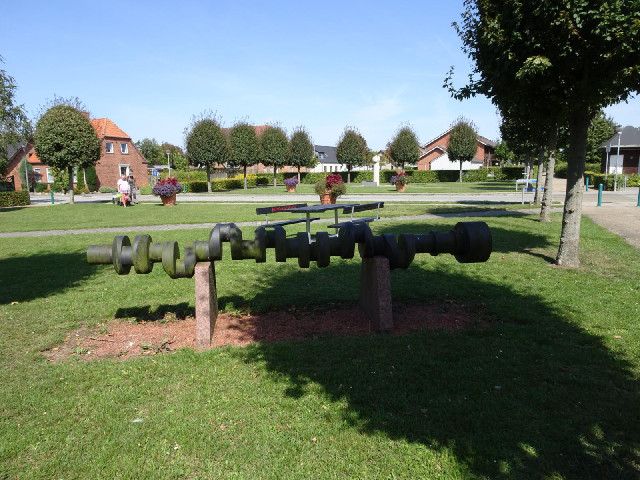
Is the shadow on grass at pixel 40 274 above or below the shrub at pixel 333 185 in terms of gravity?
below

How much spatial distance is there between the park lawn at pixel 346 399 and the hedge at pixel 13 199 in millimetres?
26987

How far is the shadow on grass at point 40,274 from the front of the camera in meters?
7.24

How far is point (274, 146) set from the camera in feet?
172

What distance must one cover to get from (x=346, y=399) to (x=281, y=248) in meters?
1.77

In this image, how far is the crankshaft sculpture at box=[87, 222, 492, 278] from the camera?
15.7 feet

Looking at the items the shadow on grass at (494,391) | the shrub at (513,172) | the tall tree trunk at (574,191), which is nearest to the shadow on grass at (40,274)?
the shadow on grass at (494,391)

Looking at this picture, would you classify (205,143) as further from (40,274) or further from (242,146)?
(40,274)

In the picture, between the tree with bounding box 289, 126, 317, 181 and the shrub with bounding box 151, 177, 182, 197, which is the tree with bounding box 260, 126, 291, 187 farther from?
the shrub with bounding box 151, 177, 182, 197

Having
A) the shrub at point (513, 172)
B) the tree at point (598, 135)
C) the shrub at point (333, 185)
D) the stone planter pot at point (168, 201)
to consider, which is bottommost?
the stone planter pot at point (168, 201)

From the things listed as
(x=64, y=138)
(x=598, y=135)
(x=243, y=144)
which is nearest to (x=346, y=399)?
(x=64, y=138)

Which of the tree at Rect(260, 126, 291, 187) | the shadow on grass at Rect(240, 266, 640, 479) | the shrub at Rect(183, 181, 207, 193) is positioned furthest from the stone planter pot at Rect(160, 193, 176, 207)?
the tree at Rect(260, 126, 291, 187)

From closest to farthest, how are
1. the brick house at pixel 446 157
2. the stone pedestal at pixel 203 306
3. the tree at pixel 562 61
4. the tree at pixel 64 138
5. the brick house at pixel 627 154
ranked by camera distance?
the stone pedestal at pixel 203 306 → the tree at pixel 562 61 → the tree at pixel 64 138 → the brick house at pixel 627 154 → the brick house at pixel 446 157

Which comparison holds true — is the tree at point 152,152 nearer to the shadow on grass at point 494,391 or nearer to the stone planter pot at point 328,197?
the stone planter pot at point 328,197

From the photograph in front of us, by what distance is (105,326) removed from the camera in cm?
569
